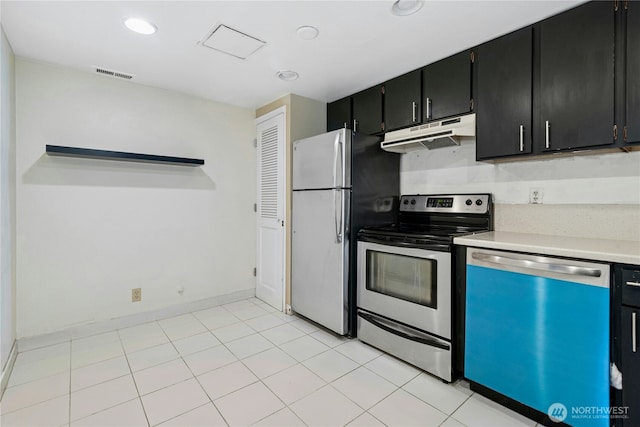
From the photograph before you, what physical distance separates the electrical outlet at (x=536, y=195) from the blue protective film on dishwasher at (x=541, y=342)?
31.5 inches

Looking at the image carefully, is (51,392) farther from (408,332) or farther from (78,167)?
(408,332)

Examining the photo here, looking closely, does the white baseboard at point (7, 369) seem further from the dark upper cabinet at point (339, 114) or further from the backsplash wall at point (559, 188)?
the backsplash wall at point (559, 188)

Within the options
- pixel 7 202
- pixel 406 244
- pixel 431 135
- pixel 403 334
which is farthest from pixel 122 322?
pixel 431 135

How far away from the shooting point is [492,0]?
5.75ft

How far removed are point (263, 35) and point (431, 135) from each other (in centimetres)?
146

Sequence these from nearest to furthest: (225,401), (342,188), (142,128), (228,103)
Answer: (225,401)
(342,188)
(142,128)
(228,103)

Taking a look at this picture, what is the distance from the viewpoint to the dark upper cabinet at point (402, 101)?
8.56 ft

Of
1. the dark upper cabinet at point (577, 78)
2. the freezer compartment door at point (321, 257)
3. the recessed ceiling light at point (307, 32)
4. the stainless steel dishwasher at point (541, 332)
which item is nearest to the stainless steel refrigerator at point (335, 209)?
the freezer compartment door at point (321, 257)

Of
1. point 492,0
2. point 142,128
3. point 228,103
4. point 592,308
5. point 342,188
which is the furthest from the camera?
point 228,103

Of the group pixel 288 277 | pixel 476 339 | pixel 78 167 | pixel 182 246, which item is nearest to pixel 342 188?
pixel 288 277

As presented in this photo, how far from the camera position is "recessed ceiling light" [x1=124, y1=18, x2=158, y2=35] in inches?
77.3

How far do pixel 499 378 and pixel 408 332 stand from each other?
0.61 metres

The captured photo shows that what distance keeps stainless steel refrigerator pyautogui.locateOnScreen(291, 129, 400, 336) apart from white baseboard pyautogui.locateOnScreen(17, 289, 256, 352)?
100cm

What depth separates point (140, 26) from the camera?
202cm
